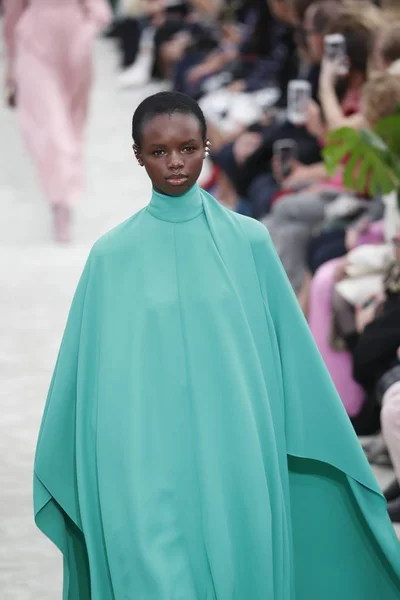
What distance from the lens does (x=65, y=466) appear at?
298cm

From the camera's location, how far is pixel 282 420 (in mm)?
2955

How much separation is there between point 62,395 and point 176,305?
0.31 m

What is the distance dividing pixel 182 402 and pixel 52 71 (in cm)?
511

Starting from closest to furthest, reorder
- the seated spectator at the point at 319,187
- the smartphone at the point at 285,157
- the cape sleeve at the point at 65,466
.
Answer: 1. the cape sleeve at the point at 65,466
2. the seated spectator at the point at 319,187
3. the smartphone at the point at 285,157

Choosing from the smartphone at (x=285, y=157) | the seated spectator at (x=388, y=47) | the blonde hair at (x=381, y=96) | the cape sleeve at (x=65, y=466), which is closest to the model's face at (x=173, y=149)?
the cape sleeve at (x=65, y=466)

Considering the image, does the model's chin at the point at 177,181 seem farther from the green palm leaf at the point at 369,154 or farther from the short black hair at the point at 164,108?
the green palm leaf at the point at 369,154

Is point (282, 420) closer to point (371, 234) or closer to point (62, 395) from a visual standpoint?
point (62, 395)

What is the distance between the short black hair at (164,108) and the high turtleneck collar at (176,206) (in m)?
0.11

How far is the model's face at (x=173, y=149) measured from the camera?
2750mm

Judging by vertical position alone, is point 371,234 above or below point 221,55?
below

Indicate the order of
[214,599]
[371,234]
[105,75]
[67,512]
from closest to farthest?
[214,599] < [67,512] < [371,234] < [105,75]

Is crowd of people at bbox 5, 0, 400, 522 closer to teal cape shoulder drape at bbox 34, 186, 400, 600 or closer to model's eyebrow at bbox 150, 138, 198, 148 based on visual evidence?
teal cape shoulder drape at bbox 34, 186, 400, 600

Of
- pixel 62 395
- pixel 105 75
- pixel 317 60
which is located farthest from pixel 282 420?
pixel 105 75

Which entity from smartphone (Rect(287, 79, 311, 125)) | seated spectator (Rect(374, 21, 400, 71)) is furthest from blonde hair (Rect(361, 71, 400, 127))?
smartphone (Rect(287, 79, 311, 125))
